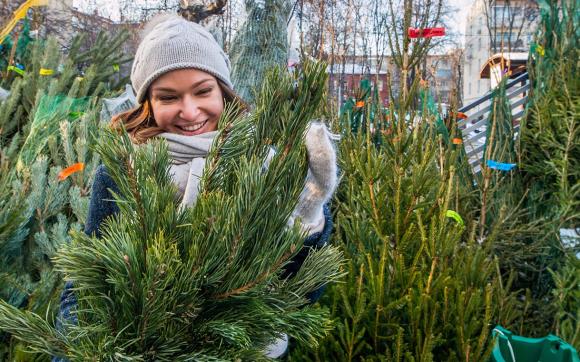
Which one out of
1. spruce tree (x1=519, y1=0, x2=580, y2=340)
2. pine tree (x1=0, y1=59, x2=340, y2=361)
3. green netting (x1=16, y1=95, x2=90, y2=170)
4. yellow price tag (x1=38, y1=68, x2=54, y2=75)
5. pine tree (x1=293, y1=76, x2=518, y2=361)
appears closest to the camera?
pine tree (x1=0, y1=59, x2=340, y2=361)

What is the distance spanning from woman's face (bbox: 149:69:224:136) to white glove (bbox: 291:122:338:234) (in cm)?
43

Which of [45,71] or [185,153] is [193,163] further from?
[45,71]

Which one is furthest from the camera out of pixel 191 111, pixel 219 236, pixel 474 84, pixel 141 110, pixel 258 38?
pixel 474 84

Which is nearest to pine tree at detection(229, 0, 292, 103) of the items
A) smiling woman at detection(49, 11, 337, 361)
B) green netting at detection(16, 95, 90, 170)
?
A: green netting at detection(16, 95, 90, 170)

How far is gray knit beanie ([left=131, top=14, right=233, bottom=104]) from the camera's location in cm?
135

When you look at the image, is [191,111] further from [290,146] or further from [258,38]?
[258,38]

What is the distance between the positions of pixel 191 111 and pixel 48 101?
1996 millimetres

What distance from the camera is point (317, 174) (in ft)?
3.43

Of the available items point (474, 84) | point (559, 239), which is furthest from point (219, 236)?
point (474, 84)

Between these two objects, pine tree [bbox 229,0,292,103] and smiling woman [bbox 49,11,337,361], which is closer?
smiling woman [bbox 49,11,337,361]

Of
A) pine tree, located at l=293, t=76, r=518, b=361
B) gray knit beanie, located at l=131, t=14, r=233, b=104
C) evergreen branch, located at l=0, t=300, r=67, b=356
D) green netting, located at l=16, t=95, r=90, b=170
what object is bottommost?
pine tree, located at l=293, t=76, r=518, b=361

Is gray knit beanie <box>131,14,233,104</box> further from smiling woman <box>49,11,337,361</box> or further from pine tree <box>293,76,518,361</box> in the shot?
pine tree <box>293,76,518,361</box>

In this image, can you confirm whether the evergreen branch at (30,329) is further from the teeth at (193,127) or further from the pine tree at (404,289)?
the pine tree at (404,289)

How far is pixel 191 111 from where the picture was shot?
4.49ft
